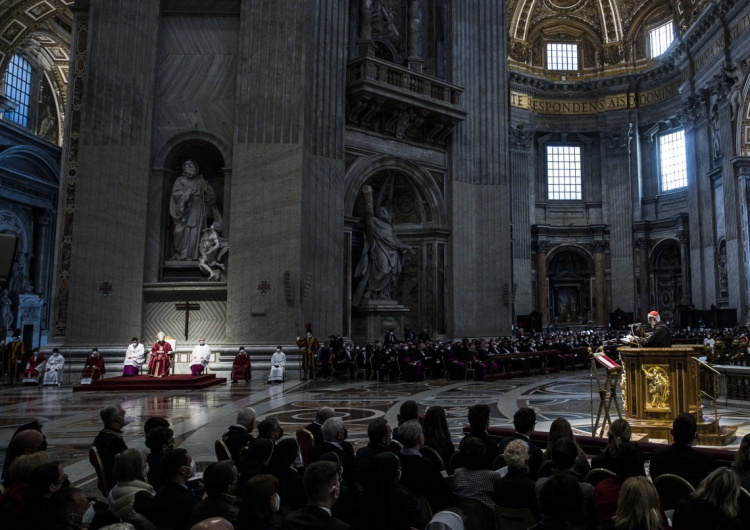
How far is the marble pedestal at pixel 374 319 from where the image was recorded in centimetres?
2094

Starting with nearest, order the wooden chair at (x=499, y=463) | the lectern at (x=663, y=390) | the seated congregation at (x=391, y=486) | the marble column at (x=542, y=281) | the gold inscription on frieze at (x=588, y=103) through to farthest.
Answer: the seated congregation at (x=391, y=486), the wooden chair at (x=499, y=463), the lectern at (x=663, y=390), the gold inscription on frieze at (x=588, y=103), the marble column at (x=542, y=281)

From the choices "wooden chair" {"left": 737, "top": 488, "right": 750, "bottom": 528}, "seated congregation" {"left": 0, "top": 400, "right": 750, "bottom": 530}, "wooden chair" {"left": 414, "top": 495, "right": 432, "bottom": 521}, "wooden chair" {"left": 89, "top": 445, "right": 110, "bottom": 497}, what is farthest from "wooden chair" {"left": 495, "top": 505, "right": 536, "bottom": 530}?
"wooden chair" {"left": 89, "top": 445, "right": 110, "bottom": 497}

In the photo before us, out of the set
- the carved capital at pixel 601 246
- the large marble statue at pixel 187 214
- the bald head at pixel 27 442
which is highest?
the carved capital at pixel 601 246

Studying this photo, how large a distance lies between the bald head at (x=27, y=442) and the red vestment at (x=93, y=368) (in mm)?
12501

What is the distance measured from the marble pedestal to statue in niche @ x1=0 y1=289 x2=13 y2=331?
664 inches

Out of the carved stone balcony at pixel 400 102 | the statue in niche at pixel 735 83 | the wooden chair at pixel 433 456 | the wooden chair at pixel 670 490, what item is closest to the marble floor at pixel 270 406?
the wooden chair at pixel 433 456

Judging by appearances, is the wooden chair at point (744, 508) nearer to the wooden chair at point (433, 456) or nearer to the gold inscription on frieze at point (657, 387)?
the wooden chair at point (433, 456)

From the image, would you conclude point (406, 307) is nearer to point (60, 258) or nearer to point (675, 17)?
point (60, 258)

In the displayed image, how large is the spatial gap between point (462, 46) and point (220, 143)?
398 inches

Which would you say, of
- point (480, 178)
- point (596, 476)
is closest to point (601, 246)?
point (480, 178)

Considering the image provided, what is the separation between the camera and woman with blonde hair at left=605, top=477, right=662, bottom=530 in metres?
2.97

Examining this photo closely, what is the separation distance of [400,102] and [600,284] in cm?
2397

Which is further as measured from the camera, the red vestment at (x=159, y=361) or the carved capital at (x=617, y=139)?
the carved capital at (x=617, y=139)

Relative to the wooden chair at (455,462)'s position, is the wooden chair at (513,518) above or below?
below
